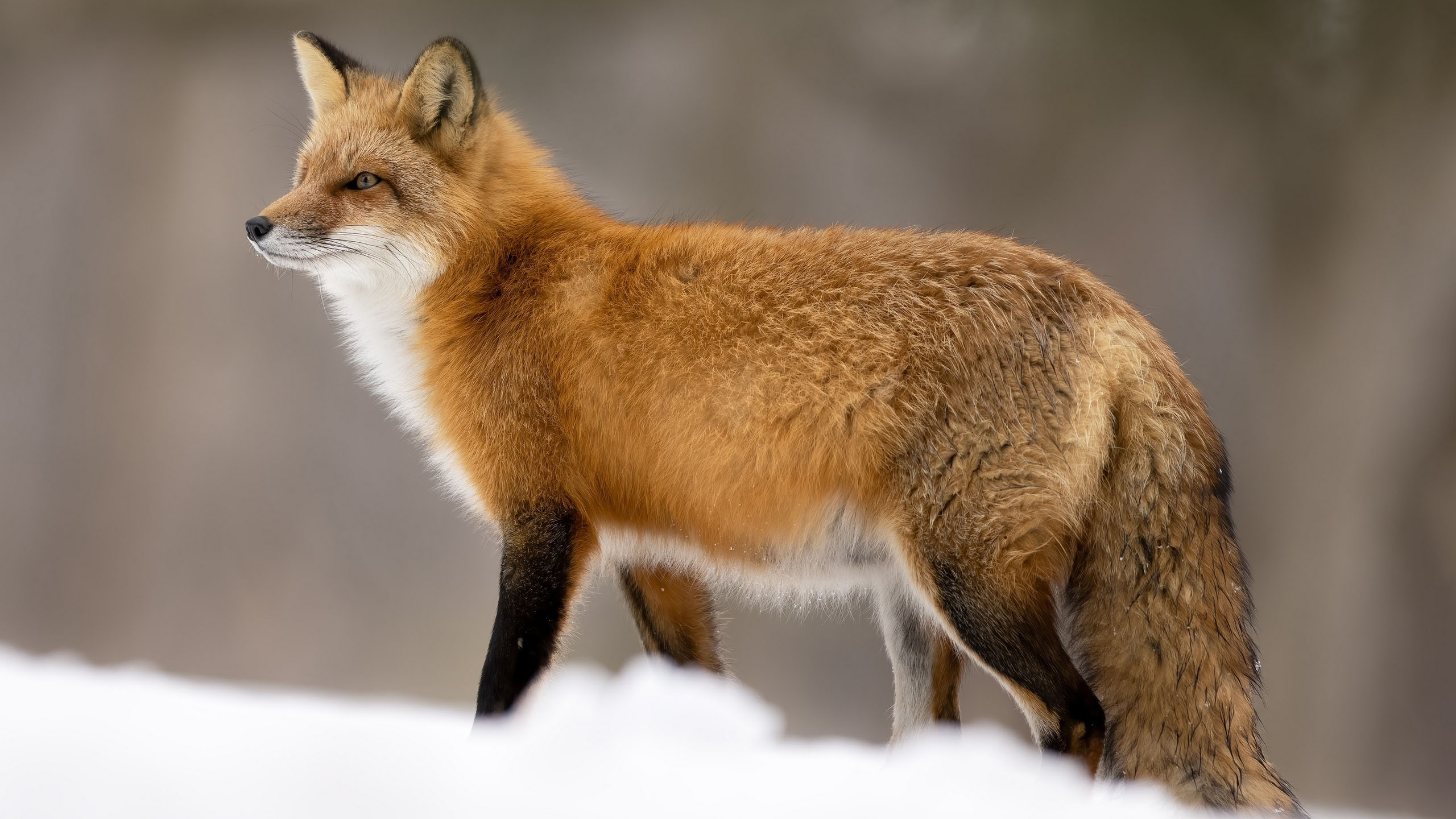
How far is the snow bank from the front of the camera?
37.9 inches

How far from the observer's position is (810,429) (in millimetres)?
1299

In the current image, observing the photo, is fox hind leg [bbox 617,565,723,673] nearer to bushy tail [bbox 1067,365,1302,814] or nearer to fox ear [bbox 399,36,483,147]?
bushy tail [bbox 1067,365,1302,814]

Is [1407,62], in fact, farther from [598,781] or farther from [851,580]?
[598,781]

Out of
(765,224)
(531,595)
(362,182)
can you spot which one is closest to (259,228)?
(362,182)

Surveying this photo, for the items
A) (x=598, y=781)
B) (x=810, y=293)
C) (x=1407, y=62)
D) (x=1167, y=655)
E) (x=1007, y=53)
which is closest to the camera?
(x=598, y=781)


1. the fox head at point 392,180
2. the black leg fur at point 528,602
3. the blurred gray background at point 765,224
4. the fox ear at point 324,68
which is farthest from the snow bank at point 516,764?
the blurred gray background at point 765,224

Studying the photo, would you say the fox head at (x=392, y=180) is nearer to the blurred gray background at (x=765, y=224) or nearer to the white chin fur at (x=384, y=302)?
the white chin fur at (x=384, y=302)

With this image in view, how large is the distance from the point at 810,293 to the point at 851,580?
423mm

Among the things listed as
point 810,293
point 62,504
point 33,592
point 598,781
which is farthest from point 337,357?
point 598,781

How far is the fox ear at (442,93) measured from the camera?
1.49 meters

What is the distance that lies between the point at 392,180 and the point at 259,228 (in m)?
0.21

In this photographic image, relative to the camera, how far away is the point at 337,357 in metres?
2.77

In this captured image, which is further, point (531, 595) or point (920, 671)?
point (920, 671)

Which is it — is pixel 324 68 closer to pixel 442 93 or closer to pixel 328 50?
pixel 328 50
